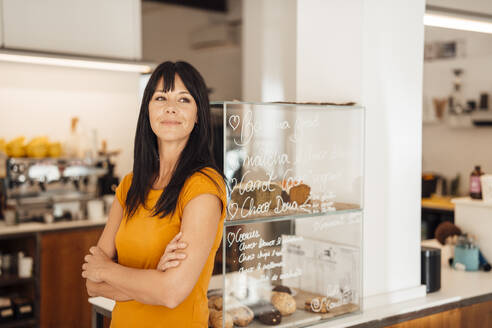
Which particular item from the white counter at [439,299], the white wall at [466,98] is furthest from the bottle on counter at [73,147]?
the white wall at [466,98]

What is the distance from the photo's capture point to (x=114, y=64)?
14.5 ft

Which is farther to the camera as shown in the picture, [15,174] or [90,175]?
[90,175]

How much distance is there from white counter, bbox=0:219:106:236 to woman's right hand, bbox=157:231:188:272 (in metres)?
2.67

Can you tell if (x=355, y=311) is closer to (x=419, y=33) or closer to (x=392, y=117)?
(x=392, y=117)

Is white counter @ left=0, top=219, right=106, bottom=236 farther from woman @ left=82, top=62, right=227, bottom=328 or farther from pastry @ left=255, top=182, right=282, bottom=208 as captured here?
pastry @ left=255, top=182, right=282, bottom=208

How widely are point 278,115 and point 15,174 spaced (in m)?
2.68

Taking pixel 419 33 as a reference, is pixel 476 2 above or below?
above

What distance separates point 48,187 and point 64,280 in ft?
2.34

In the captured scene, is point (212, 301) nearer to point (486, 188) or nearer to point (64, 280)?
point (486, 188)

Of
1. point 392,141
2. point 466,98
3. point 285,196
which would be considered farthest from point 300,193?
point 466,98

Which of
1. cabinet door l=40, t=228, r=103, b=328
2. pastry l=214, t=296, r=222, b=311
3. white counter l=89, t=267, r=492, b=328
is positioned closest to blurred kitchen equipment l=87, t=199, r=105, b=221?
cabinet door l=40, t=228, r=103, b=328

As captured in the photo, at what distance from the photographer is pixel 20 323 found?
3.95m

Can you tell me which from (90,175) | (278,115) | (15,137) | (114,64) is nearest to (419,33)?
(278,115)

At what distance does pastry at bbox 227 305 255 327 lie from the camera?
1986 millimetres
